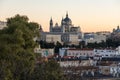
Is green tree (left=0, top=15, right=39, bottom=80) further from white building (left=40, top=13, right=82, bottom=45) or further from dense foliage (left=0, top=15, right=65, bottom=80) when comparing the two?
white building (left=40, top=13, right=82, bottom=45)

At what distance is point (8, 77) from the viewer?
10539 millimetres

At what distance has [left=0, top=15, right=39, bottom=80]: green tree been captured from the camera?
1088cm

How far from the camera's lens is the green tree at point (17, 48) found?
10.9 m

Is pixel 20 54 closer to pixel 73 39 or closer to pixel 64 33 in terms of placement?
pixel 73 39

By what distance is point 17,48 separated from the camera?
40.5ft

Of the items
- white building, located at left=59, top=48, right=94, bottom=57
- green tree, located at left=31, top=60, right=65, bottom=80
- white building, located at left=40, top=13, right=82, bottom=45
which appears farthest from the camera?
white building, located at left=40, top=13, right=82, bottom=45

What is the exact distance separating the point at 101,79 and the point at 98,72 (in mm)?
3690

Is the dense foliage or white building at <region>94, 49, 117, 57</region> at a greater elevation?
white building at <region>94, 49, 117, 57</region>

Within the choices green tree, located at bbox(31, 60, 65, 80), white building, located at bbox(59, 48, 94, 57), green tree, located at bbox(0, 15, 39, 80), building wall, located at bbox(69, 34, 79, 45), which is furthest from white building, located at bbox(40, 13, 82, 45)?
green tree, located at bbox(31, 60, 65, 80)

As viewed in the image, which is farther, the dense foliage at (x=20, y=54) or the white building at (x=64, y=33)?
the white building at (x=64, y=33)

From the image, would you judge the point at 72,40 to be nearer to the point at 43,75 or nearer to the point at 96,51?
the point at 96,51

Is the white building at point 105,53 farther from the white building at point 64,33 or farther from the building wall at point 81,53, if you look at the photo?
the white building at point 64,33

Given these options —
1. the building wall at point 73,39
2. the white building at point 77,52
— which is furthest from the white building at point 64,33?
the white building at point 77,52

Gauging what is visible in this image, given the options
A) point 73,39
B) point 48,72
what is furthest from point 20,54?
point 73,39
